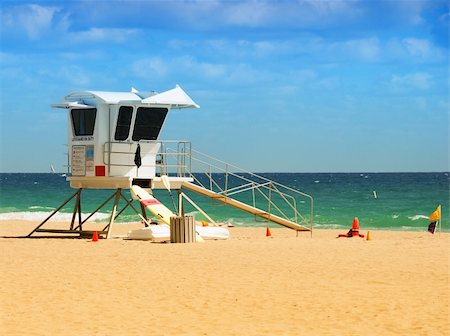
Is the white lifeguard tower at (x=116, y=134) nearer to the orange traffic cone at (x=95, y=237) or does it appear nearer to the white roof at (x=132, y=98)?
the white roof at (x=132, y=98)

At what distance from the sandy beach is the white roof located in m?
5.37

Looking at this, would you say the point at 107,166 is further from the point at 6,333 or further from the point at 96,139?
the point at 6,333

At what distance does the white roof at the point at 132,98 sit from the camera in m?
27.2

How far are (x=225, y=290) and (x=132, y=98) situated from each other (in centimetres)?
1298

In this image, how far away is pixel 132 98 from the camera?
27.4 metres

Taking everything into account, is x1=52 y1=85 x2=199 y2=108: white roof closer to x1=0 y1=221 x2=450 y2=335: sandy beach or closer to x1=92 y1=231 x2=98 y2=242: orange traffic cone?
x1=92 y1=231 x2=98 y2=242: orange traffic cone

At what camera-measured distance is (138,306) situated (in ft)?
45.8

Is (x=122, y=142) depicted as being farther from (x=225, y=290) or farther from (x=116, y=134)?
(x=225, y=290)

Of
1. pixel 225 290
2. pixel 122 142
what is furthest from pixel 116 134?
pixel 225 290

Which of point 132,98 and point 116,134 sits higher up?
point 132,98

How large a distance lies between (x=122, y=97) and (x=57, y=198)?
59.0 metres

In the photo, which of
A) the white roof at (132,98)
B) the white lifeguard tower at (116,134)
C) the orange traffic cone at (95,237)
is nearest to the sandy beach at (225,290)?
the orange traffic cone at (95,237)

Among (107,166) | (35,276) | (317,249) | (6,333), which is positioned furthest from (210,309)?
(107,166)

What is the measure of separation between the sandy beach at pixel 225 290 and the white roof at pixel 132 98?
537cm
